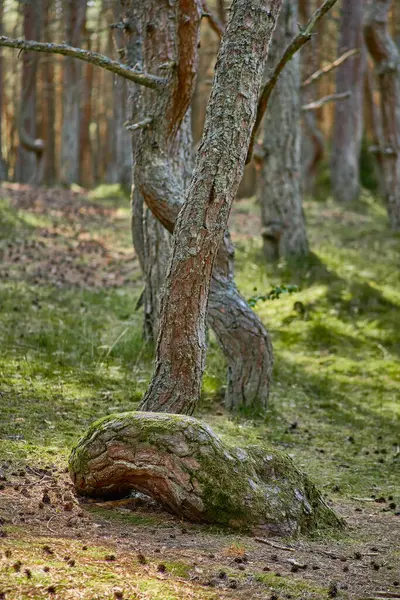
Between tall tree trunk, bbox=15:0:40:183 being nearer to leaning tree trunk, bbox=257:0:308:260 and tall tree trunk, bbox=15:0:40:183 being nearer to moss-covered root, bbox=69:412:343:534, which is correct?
leaning tree trunk, bbox=257:0:308:260

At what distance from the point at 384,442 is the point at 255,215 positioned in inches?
494

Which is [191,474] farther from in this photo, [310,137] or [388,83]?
[310,137]

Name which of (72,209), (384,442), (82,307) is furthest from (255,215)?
(384,442)

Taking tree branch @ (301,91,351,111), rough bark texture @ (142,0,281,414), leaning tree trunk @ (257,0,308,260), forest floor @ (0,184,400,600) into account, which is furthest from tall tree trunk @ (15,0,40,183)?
rough bark texture @ (142,0,281,414)

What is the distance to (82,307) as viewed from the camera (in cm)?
1168

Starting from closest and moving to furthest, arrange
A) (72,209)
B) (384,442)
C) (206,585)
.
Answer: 1. (206,585)
2. (384,442)
3. (72,209)

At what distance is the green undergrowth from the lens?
7445 millimetres

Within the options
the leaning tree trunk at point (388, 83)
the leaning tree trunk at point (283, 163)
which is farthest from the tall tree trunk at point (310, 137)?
the leaning tree trunk at point (283, 163)

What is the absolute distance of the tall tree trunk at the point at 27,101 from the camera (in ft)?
76.9

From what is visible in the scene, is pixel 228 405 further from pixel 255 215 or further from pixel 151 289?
pixel 255 215

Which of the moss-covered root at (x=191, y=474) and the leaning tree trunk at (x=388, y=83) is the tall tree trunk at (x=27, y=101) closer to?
the leaning tree trunk at (x=388, y=83)

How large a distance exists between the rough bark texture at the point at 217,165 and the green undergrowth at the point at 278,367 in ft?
5.38

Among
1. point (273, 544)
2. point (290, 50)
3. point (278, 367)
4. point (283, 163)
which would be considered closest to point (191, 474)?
point (273, 544)

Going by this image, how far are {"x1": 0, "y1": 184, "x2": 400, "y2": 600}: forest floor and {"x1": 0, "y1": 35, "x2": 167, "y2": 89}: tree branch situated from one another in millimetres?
3114
